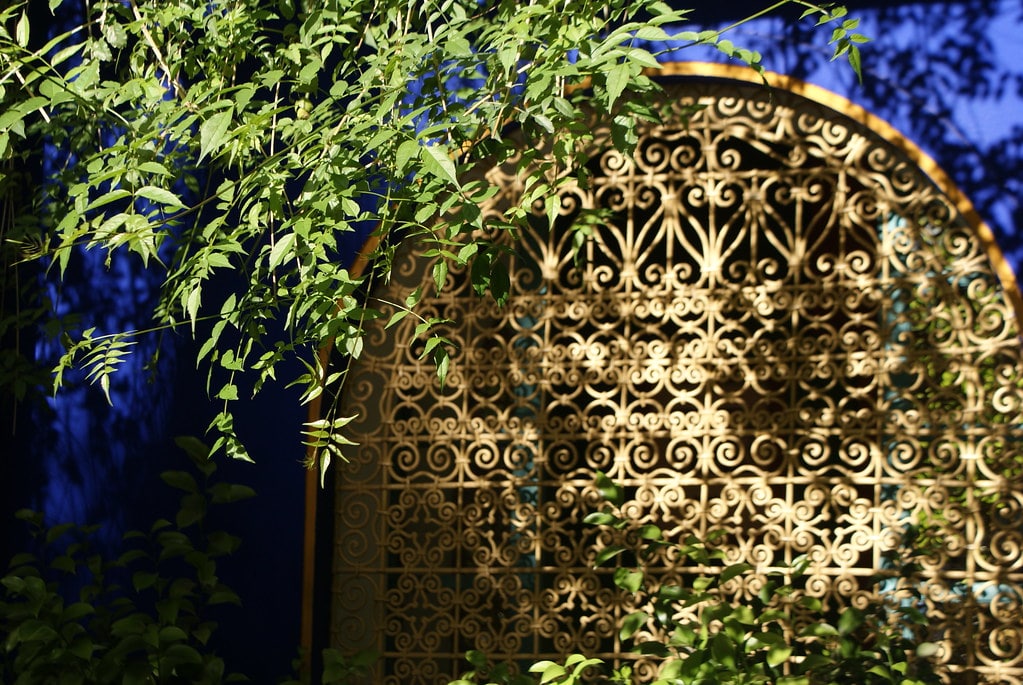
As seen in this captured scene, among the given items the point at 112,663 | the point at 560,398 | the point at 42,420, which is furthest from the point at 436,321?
the point at 42,420

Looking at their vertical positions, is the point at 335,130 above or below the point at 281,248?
above

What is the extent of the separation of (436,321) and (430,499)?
4.72 ft

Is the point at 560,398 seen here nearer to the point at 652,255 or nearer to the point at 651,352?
the point at 651,352

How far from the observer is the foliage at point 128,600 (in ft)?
12.4

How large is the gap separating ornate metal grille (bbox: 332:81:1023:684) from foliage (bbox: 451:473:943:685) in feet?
0.36

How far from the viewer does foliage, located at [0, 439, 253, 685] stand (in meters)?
3.77

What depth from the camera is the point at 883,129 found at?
3.88 meters

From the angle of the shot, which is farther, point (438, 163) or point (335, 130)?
point (335, 130)

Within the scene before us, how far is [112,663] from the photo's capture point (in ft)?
12.3

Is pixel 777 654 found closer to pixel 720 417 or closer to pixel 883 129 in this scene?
pixel 720 417

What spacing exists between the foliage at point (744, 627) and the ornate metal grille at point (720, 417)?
0.36ft

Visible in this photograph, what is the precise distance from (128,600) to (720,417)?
2018 millimetres

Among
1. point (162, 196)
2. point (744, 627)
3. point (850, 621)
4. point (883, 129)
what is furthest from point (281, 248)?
point (883, 129)

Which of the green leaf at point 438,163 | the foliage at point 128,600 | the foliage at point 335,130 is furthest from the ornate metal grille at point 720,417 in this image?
the green leaf at point 438,163
